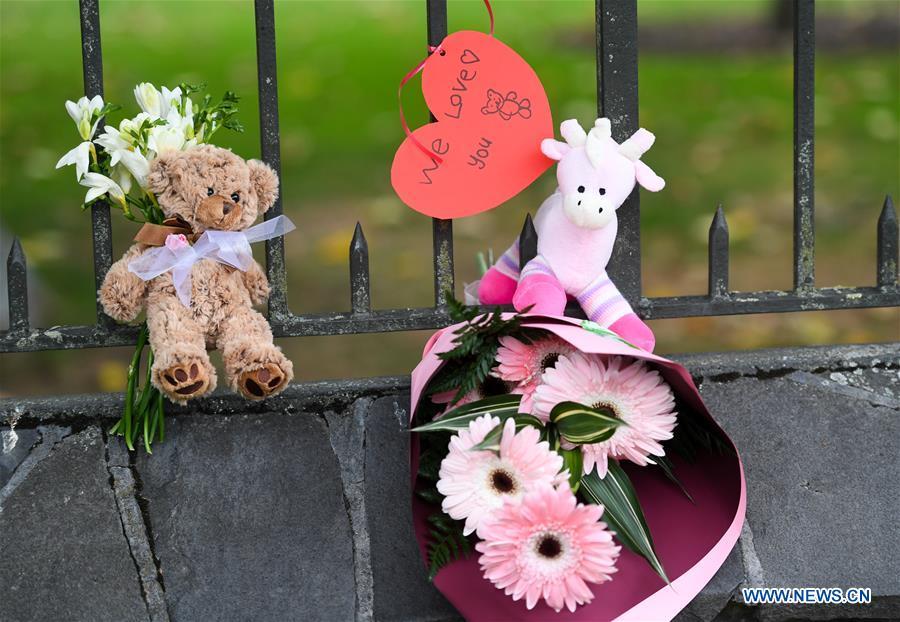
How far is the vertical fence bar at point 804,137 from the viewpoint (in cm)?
197

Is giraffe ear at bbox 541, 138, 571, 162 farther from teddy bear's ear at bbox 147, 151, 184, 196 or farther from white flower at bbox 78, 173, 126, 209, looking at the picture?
white flower at bbox 78, 173, 126, 209

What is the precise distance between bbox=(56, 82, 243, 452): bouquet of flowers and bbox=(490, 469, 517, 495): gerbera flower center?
621mm

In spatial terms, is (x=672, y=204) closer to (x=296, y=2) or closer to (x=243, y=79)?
(x=243, y=79)

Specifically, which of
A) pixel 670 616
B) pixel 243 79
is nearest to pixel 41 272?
pixel 243 79

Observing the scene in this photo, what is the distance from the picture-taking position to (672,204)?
17.0 ft

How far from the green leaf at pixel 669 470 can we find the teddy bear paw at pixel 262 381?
62 centimetres

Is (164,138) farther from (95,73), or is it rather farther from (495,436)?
(495,436)

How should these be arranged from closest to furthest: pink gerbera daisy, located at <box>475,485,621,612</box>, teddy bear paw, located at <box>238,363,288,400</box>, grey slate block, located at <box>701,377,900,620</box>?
pink gerbera daisy, located at <box>475,485,621,612</box>, teddy bear paw, located at <box>238,363,288,400</box>, grey slate block, located at <box>701,377,900,620</box>

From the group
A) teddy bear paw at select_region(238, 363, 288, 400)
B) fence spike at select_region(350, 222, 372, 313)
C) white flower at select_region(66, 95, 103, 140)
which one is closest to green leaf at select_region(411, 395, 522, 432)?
teddy bear paw at select_region(238, 363, 288, 400)

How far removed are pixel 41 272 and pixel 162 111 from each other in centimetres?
277

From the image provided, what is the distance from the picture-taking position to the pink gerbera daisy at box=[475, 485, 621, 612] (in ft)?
4.79

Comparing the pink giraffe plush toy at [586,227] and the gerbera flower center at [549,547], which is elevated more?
the pink giraffe plush toy at [586,227]

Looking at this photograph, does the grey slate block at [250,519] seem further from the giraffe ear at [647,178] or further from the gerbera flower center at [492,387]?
the giraffe ear at [647,178]

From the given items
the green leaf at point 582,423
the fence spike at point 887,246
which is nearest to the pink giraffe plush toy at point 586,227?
the green leaf at point 582,423
